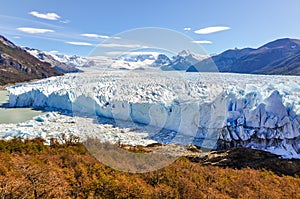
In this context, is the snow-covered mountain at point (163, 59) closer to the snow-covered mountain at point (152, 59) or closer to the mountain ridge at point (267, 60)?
the snow-covered mountain at point (152, 59)

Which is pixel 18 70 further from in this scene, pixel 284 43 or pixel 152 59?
pixel 284 43

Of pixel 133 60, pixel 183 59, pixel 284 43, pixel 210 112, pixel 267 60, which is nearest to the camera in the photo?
pixel 133 60

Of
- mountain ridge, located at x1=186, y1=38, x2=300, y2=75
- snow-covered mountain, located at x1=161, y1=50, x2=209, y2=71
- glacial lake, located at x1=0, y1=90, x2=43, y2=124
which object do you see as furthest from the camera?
mountain ridge, located at x1=186, y1=38, x2=300, y2=75

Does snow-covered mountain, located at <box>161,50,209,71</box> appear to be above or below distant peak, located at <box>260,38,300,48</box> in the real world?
below

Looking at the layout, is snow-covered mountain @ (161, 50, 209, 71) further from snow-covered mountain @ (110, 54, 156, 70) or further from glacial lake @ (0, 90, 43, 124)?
glacial lake @ (0, 90, 43, 124)

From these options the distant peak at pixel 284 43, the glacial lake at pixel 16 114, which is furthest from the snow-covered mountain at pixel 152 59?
the distant peak at pixel 284 43

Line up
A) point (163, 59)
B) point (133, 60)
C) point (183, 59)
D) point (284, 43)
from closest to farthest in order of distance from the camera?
point (133, 60), point (183, 59), point (163, 59), point (284, 43)

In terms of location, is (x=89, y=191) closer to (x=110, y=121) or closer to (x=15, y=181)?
(x=15, y=181)

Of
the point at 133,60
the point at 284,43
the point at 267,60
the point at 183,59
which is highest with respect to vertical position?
the point at 284,43

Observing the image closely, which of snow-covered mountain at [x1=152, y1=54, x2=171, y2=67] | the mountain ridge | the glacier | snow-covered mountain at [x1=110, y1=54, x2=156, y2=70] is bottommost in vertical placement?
the glacier

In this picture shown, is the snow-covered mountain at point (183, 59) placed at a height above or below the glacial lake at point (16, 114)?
above

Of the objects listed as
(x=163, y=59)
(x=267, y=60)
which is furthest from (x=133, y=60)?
(x=267, y=60)

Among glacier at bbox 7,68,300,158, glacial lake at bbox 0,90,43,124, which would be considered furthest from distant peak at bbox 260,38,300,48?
glacial lake at bbox 0,90,43,124

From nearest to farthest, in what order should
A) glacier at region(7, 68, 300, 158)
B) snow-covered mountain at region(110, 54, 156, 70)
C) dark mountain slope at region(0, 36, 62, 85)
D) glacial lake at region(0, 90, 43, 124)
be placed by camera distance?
snow-covered mountain at region(110, 54, 156, 70), glacier at region(7, 68, 300, 158), glacial lake at region(0, 90, 43, 124), dark mountain slope at region(0, 36, 62, 85)
